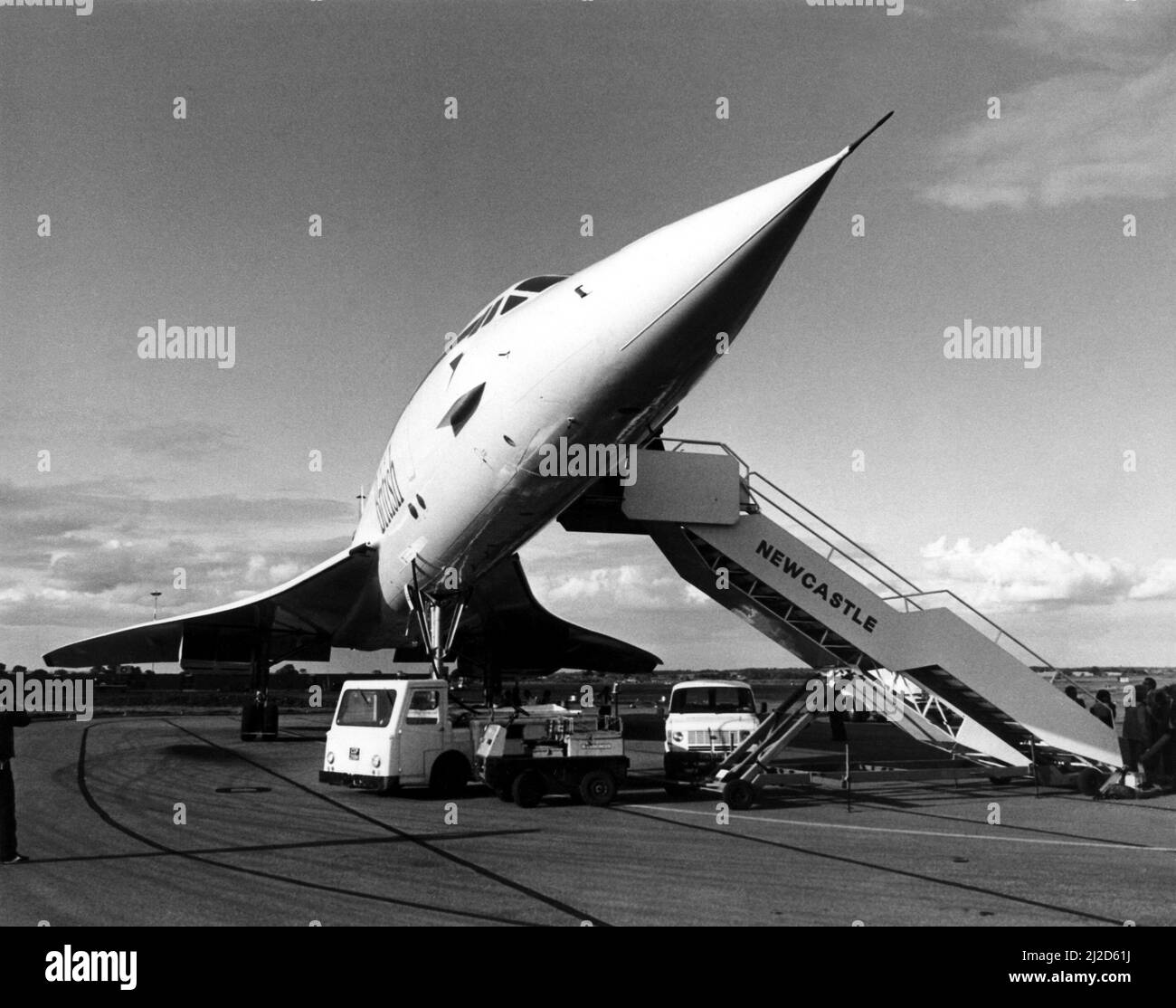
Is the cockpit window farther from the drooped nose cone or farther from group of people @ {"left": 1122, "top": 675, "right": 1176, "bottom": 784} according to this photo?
group of people @ {"left": 1122, "top": 675, "right": 1176, "bottom": 784}

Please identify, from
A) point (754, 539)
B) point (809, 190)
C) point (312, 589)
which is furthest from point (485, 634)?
point (809, 190)

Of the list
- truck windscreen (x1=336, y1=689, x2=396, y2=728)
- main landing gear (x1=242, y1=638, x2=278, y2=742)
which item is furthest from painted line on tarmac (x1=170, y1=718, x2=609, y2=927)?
main landing gear (x1=242, y1=638, x2=278, y2=742)

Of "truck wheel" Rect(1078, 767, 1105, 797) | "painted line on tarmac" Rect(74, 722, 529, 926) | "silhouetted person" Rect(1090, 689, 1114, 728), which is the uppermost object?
"silhouetted person" Rect(1090, 689, 1114, 728)

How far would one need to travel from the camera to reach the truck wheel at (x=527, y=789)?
11617mm

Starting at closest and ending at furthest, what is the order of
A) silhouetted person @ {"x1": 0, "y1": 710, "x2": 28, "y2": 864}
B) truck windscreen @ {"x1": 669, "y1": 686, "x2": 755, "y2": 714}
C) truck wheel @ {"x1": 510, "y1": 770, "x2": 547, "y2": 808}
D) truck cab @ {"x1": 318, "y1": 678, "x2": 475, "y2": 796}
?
silhouetted person @ {"x1": 0, "y1": 710, "x2": 28, "y2": 864} → truck wheel @ {"x1": 510, "y1": 770, "x2": 547, "y2": 808} → truck cab @ {"x1": 318, "y1": 678, "x2": 475, "y2": 796} → truck windscreen @ {"x1": 669, "y1": 686, "x2": 755, "y2": 714}

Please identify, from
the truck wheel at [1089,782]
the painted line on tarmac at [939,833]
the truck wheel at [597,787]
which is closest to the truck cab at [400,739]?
the truck wheel at [597,787]

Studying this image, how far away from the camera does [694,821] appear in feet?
35.4

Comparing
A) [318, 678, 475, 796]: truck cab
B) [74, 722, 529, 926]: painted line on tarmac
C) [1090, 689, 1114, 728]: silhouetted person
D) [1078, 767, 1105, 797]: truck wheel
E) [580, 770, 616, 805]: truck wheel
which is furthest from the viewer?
[1090, 689, 1114, 728]: silhouetted person

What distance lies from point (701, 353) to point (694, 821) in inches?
197

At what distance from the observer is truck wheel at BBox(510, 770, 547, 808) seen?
1162 centimetres

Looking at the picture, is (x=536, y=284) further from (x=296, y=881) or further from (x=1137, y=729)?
(x=1137, y=729)

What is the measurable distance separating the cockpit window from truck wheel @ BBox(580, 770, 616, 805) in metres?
5.56

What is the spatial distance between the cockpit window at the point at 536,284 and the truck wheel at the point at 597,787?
5559 mm
